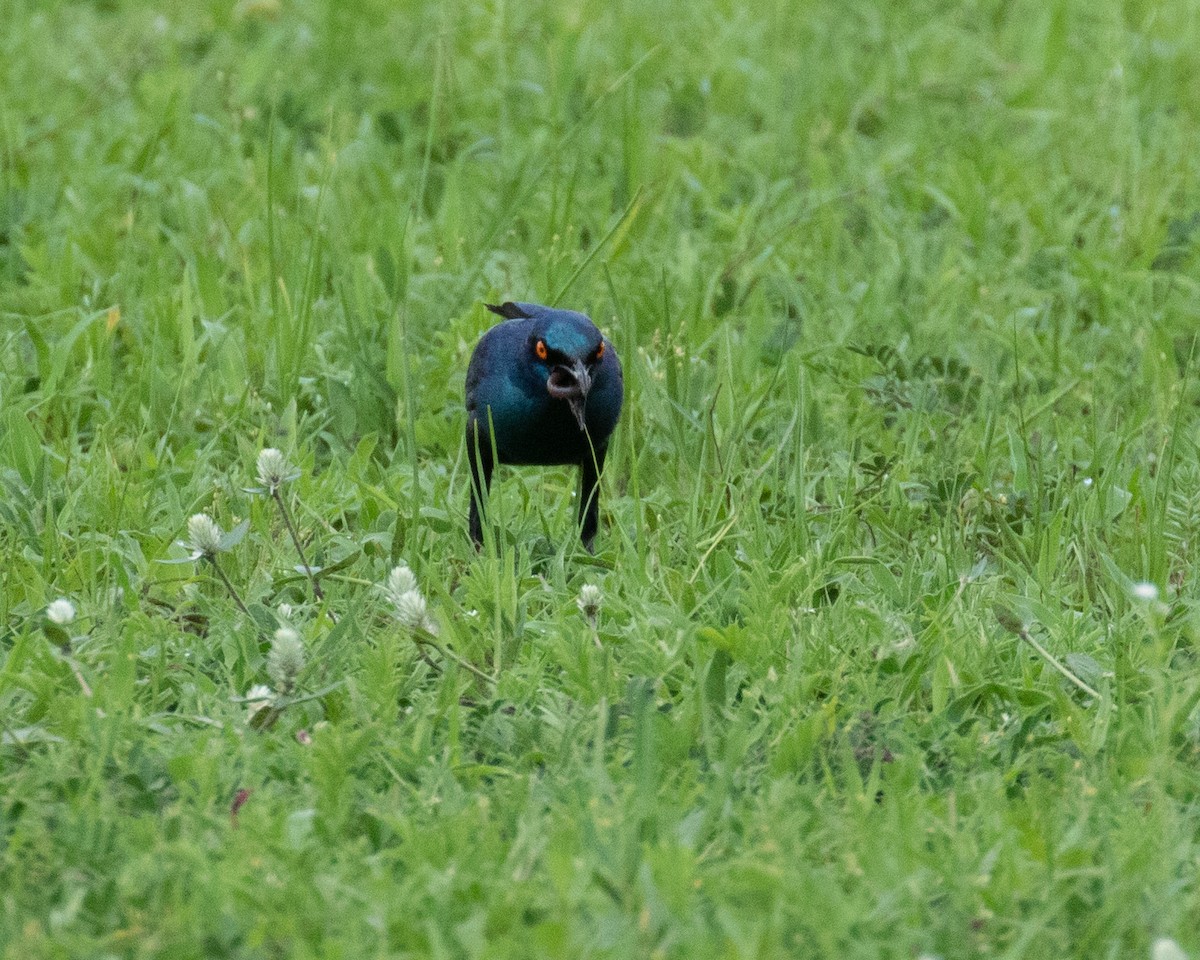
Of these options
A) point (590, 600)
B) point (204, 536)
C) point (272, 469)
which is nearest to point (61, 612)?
point (204, 536)

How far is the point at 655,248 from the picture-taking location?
255 inches

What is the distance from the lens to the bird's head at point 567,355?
4312mm

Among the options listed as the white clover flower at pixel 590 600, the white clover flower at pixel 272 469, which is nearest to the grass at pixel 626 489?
the white clover flower at pixel 590 600

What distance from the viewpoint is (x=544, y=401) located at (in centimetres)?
442

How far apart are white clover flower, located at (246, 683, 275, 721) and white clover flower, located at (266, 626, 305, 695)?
0.04m

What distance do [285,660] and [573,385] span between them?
1168mm

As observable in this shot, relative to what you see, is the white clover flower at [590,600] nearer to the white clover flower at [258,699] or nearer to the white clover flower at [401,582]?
the white clover flower at [401,582]

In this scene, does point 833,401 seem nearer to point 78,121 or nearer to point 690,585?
point 690,585

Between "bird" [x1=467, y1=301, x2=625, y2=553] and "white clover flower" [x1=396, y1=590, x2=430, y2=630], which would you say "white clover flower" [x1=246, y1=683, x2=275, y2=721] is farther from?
"bird" [x1=467, y1=301, x2=625, y2=553]

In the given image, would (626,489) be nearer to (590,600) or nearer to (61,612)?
(590,600)

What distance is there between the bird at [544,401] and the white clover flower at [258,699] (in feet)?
3.00

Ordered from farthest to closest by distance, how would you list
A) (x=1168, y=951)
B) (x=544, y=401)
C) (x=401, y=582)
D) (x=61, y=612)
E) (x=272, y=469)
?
(x=544, y=401) < (x=272, y=469) < (x=401, y=582) < (x=61, y=612) < (x=1168, y=951)

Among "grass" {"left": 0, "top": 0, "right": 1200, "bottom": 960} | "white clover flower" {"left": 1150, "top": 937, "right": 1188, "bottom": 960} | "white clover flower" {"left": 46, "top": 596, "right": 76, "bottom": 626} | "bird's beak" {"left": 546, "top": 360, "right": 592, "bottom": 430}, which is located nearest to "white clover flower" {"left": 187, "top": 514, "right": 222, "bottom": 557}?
"grass" {"left": 0, "top": 0, "right": 1200, "bottom": 960}

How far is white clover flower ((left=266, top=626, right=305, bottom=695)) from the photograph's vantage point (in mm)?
3441
